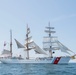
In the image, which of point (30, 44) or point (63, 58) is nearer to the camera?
point (63, 58)

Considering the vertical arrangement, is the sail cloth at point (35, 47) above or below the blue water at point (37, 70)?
above

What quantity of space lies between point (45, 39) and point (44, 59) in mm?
11711

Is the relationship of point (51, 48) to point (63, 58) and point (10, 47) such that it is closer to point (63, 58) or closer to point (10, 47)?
point (63, 58)

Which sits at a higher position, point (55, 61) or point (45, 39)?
point (45, 39)

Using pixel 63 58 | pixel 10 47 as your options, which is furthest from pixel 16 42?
pixel 63 58

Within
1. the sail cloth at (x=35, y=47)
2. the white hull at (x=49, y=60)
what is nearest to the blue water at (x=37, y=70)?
the white hull at (x=49, y=60)

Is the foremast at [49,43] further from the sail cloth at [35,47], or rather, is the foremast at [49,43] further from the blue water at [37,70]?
the blue water at [37,70]

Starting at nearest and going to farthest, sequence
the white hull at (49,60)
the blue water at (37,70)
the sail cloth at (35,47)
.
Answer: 1. the blue water at (37,70)
2. the white hull at (49,60)
3. the sail cloth at (35,47)

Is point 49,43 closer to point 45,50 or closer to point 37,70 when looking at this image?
point 45,50

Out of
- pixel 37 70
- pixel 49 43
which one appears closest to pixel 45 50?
pixel 49 43

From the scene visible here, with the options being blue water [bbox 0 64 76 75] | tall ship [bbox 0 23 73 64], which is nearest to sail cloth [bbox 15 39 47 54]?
tall ship [bbox 0 23 73 64]

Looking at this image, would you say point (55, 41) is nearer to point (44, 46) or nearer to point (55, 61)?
point (44, 46)

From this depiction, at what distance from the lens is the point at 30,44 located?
108m

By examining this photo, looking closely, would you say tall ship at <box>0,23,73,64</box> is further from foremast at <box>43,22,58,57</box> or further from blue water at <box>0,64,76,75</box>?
blue water at <box>0,64,76,75</box>
